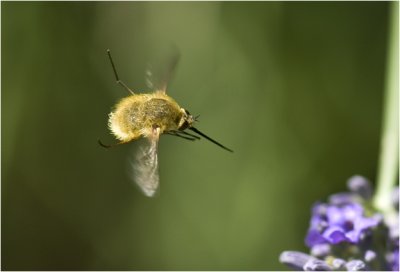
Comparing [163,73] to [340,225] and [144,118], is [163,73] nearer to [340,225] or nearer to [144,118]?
[144,118]

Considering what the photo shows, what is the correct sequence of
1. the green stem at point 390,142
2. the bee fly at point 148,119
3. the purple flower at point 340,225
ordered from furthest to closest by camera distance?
the green stem at point 390,142 < the bee fly at point 148,119 < the purple flower at point 340,225

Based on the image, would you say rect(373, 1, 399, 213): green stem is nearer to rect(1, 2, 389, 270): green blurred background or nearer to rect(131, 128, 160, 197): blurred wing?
rect(1, 2, 389, 270): green blurred background

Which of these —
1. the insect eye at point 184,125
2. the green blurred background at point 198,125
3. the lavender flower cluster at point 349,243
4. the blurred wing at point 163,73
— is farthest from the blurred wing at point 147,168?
the green blurred background at point 198,125

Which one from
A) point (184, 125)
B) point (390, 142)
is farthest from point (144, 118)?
point (390, 142)

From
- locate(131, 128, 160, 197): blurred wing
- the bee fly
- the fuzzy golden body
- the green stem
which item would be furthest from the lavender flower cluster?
the fuzzy golden body

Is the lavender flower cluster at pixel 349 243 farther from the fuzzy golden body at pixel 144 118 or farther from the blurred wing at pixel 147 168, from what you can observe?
the fuzzy golden body at pixel 144 118
